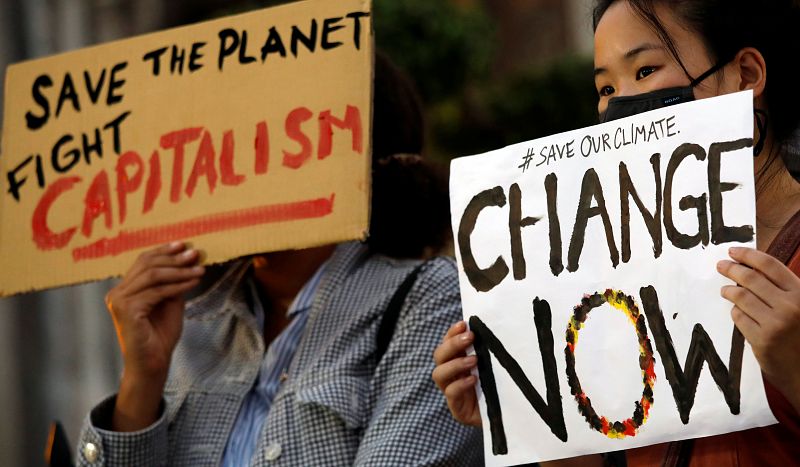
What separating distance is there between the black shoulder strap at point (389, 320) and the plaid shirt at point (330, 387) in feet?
0.04

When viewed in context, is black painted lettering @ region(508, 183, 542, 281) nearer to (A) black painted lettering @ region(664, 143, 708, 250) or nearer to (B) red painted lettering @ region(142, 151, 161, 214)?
(A) black painted lettering @ region(664, 143, 708, 250)

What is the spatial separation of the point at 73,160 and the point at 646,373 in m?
1.45

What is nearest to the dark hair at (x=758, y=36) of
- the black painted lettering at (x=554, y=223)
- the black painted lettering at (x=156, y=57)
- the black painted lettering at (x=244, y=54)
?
the black painted lettering at (x=554, y=223)

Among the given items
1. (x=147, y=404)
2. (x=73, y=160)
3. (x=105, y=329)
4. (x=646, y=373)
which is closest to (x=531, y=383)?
(x=646, y=373)

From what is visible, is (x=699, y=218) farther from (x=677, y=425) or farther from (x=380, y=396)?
(x=380, y=396)

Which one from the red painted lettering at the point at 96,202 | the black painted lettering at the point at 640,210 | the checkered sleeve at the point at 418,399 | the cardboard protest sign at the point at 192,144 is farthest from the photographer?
the red painted lettering at the point at 96,202

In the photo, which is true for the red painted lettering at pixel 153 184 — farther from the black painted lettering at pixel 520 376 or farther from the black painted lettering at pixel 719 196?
the black painted lettering at pixel 719 196

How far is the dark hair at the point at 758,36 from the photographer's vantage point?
1.79 m

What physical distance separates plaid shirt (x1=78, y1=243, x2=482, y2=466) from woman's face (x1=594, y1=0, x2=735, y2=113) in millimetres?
688

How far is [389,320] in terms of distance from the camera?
94.2 inches

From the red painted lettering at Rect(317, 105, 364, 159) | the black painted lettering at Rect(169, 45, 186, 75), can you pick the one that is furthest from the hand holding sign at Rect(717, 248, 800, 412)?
the black painted lettering at Rect(169, 45, 186, 75)

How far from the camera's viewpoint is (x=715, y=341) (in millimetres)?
1627

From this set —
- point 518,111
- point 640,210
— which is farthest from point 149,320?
point 518,111

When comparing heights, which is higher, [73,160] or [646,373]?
Result: [73,160]
